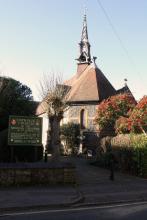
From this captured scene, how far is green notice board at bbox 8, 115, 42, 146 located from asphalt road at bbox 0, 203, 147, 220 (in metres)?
7.15

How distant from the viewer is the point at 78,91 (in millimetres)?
47125

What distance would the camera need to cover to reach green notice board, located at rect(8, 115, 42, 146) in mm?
19375

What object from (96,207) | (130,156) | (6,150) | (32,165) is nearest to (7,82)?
(6,150)

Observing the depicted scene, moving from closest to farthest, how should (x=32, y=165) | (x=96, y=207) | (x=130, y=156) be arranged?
1. (x=96, y=207)
2. (x=32, y=165)
3. (x=130, y=156)

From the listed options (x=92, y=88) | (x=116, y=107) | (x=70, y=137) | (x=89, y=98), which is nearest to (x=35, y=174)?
(x=116, y=107)

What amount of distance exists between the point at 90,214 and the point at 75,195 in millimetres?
3481

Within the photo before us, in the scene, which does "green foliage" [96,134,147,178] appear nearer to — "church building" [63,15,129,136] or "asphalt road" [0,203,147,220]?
"asphalt road" [0,203,147,220]

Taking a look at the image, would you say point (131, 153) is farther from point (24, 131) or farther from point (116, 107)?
point (116, 107)

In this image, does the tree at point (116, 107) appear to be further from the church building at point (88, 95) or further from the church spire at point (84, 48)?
the church spire at point (84, 48)

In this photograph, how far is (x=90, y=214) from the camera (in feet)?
38.6

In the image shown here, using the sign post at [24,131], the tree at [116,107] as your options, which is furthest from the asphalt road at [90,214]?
the tree at [116,107]

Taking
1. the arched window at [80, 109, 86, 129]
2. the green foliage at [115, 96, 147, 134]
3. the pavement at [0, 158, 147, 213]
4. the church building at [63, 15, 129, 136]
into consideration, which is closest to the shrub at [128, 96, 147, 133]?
the green foliage at [115, 96, 147, 134]

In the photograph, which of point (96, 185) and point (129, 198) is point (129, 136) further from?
point (129, 198)

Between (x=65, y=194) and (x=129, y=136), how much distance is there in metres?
10.4
